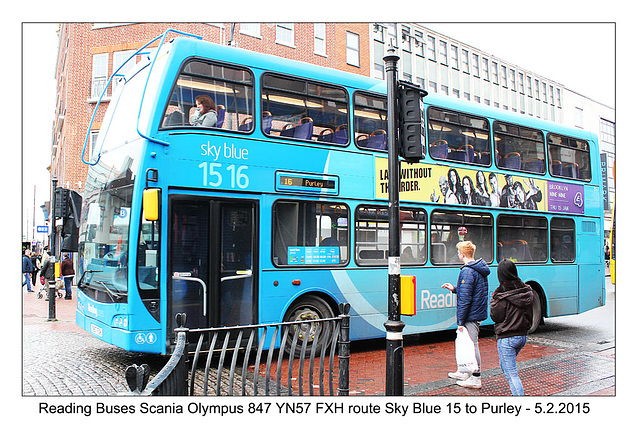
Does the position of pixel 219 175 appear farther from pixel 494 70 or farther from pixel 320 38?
pixel 494 70

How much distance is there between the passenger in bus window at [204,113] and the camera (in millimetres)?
7430

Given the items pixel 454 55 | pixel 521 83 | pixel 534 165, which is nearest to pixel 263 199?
pixel 534 165

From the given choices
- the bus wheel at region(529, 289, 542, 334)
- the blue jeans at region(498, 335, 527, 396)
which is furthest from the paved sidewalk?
the blue jeans at region(498, 335, 527, 396)

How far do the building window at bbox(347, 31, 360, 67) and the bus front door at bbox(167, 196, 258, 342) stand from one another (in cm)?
1491

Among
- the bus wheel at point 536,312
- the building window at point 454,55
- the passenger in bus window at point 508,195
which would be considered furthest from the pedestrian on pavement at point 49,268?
the building window at point 454,55

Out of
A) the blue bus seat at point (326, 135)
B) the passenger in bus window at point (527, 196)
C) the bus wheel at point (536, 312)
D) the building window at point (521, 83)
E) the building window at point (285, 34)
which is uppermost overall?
the building window at point (521, 83)

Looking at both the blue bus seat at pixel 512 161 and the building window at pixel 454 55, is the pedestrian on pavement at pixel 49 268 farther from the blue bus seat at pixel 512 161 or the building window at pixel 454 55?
the building window at pixel 454 55

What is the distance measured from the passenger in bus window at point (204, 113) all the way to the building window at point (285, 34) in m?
7.90

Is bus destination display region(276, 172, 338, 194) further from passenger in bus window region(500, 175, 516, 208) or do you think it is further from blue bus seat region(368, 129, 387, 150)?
passenger in bus window region(500, 175, 516, 208)

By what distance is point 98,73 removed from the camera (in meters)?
24.0

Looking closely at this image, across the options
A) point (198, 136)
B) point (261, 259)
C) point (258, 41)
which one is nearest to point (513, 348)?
point (261, 259)

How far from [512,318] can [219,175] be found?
4.21 m

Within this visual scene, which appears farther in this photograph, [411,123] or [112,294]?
[112,294]
